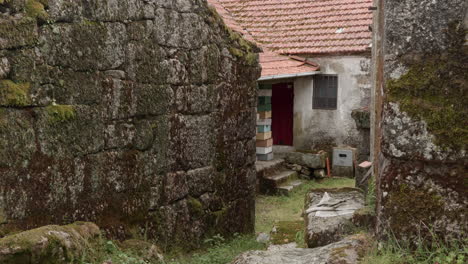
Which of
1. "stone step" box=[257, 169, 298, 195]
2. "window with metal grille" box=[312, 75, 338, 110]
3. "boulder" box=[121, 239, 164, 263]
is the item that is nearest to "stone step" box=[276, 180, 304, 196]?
"stone step" box=[257, 169, 298, 195]

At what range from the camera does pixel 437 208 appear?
261 cm

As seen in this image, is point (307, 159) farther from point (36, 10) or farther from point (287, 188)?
point (36, 10)

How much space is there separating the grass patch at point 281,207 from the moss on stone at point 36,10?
5065 millimetres

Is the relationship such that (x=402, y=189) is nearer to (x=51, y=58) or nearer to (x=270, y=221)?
(x=51, y=58)

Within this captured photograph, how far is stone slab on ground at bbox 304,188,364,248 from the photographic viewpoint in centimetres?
358

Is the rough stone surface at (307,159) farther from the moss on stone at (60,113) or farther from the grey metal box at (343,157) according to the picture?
the moss on stone at (60,113)

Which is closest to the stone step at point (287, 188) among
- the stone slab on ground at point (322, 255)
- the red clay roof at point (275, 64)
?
the red clay roof at point (275, 64)

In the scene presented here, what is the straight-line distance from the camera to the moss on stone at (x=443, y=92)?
256 centimetres

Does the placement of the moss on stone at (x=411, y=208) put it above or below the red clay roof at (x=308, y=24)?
below

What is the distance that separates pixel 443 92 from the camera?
259cm

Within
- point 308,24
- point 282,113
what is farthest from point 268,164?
point 308,24

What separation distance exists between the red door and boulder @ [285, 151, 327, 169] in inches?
55.6

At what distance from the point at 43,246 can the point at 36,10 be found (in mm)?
1653

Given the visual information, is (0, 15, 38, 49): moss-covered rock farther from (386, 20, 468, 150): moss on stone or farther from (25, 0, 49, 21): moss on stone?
(386, 20, 468, 150): moss on stone
